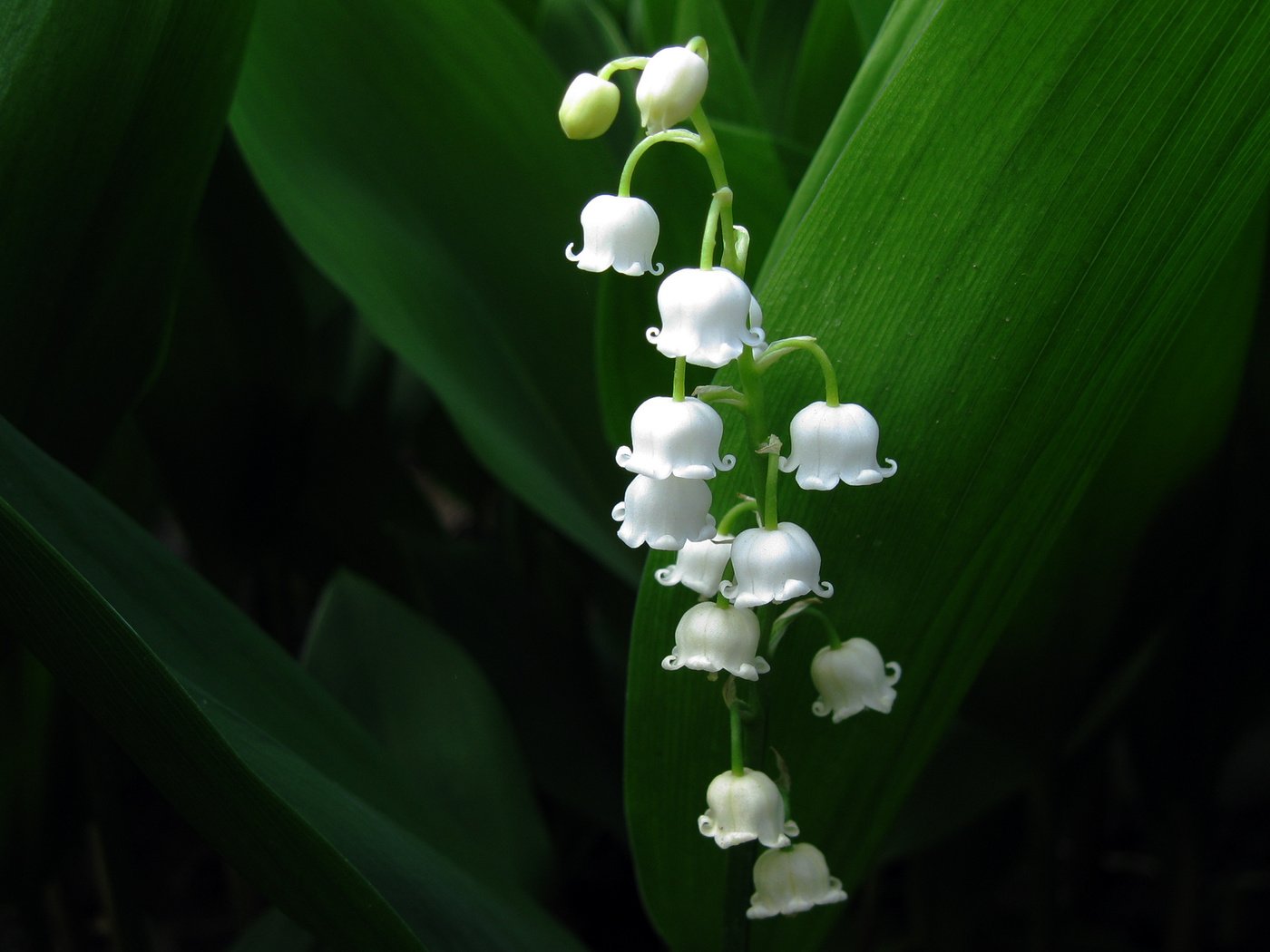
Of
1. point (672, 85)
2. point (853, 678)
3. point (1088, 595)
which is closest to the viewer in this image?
point (672, 85)

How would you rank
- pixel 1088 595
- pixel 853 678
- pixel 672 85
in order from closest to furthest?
pixel 672 85 < pixel 853 678 < pixel 1088 595

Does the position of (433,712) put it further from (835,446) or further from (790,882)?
(835,446)

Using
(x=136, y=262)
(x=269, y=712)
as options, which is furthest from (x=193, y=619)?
A: (x=136, y=262)

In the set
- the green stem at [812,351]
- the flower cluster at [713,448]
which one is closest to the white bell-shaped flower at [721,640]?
the flower cluster at [713,448]

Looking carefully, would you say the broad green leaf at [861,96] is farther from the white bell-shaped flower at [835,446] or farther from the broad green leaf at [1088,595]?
the broad green leaf at [1088,595]

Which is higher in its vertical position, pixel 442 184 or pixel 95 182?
pixel 442 184

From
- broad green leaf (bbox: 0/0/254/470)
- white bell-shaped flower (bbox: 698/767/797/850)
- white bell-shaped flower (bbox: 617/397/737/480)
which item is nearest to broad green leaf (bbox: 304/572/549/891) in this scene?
broad green leaf (bbox: 0/0/254/470)

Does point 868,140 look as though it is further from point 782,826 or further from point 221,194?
point 221,194

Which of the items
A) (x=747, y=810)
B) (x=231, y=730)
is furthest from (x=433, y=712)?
(x=747, y=810)

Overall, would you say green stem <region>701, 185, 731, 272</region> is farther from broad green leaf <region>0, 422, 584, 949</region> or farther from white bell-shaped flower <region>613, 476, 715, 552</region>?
broad green leaf <region>0, 422, 584, 949</region>
